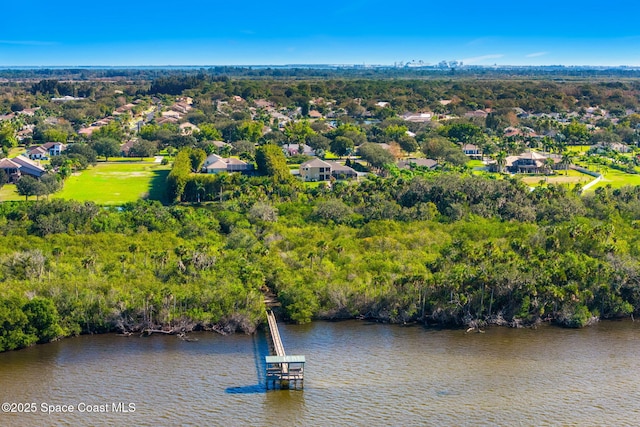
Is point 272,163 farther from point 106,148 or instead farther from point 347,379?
point 347,379

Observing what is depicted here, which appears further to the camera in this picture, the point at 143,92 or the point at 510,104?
the point at 143,92

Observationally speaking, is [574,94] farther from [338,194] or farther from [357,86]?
[338,194]

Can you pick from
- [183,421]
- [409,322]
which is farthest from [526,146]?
[183,421]

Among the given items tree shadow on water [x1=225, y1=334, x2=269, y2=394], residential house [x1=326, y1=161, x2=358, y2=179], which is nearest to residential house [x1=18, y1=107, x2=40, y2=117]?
residential house [x1=326, y1=161, x2=358, y2=179]

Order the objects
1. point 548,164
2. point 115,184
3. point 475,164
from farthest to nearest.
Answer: point 475,164 → point 548,164 → point 115,184

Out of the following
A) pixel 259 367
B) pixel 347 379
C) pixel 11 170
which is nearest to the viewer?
pixel 347 379

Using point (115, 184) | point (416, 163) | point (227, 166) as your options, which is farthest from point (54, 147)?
point (416, 163)

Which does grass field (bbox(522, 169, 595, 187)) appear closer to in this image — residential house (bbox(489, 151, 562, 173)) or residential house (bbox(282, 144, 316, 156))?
residential house (bbox(489, 151, 562, 173))
